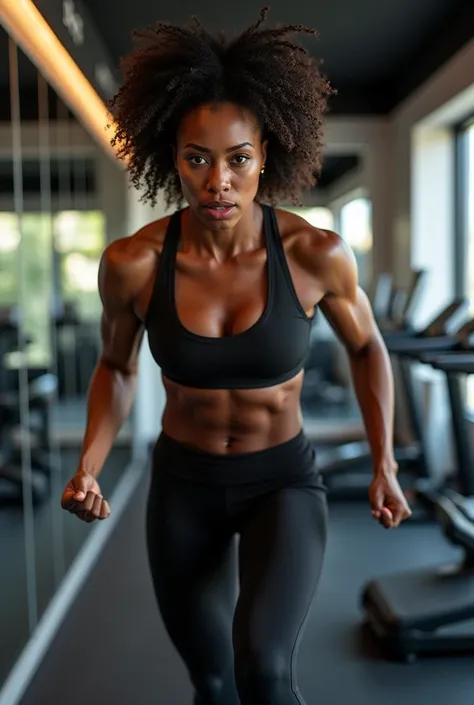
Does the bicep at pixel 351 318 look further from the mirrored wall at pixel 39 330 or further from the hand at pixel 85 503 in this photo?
the mirrored wall at pixel 39 330

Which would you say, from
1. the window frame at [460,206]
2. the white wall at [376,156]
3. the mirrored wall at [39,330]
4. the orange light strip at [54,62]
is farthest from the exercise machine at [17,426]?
the white wall at [376,156]

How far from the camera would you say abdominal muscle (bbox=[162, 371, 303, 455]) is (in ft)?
4.54

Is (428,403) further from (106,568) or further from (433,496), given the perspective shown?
(106,568)

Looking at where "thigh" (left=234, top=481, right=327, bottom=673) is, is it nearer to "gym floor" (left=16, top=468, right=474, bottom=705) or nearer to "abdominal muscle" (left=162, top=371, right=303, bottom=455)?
"abdominal muscle" (left=162, top=371, right=303, bottom=455)

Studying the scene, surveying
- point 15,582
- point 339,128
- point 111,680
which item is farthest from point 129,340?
point 339,128

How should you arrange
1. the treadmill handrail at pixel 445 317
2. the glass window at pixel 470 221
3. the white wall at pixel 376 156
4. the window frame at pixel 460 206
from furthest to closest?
the white wall at pixel 376 156 < the window frame at pixel 460 206 < the glass window at pixel 470 221 < the treadmill handrail at pixel 445 317

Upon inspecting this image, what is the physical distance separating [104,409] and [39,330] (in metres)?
1.26

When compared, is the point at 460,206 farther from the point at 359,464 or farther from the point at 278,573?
the point at 278,573

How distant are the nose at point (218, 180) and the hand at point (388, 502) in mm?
628

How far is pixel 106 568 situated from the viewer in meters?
3.14

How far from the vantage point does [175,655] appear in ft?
7.79

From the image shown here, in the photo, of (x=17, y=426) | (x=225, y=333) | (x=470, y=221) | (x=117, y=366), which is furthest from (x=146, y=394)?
(x=225, y=333)

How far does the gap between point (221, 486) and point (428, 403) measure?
120 inches

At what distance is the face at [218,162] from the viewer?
1.25 meters
